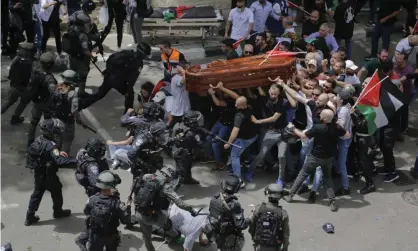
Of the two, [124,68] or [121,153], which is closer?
[121,153]

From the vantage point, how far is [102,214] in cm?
705

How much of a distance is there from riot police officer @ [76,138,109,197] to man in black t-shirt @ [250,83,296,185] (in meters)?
2.54

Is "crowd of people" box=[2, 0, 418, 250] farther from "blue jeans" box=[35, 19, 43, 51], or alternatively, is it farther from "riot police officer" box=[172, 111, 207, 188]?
"blue jeans" box=[35, 19, 43, 51]

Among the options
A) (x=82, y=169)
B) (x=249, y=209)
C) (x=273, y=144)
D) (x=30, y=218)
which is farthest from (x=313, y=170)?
(x=30, y=218)

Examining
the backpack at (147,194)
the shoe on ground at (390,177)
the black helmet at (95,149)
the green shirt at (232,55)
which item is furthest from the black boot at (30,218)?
the shoe on ground at (390,177)

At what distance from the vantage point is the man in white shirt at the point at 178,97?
32.8ft

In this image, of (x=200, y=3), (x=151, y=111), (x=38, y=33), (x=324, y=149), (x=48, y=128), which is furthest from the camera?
(x=200, y=3)

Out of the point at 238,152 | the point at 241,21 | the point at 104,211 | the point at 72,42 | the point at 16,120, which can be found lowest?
the point at 16,120

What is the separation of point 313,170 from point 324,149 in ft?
1.35

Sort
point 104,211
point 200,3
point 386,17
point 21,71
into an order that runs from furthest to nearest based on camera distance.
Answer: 1. point 200,3
2. point 386,17
3. point 21,71
4. point 104,211

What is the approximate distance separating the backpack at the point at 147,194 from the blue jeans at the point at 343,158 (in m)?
3.22

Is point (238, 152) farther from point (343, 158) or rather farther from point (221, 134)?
point (343, 158)

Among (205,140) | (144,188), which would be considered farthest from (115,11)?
(144,188)

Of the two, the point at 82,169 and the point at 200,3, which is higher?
the point at 200,3
